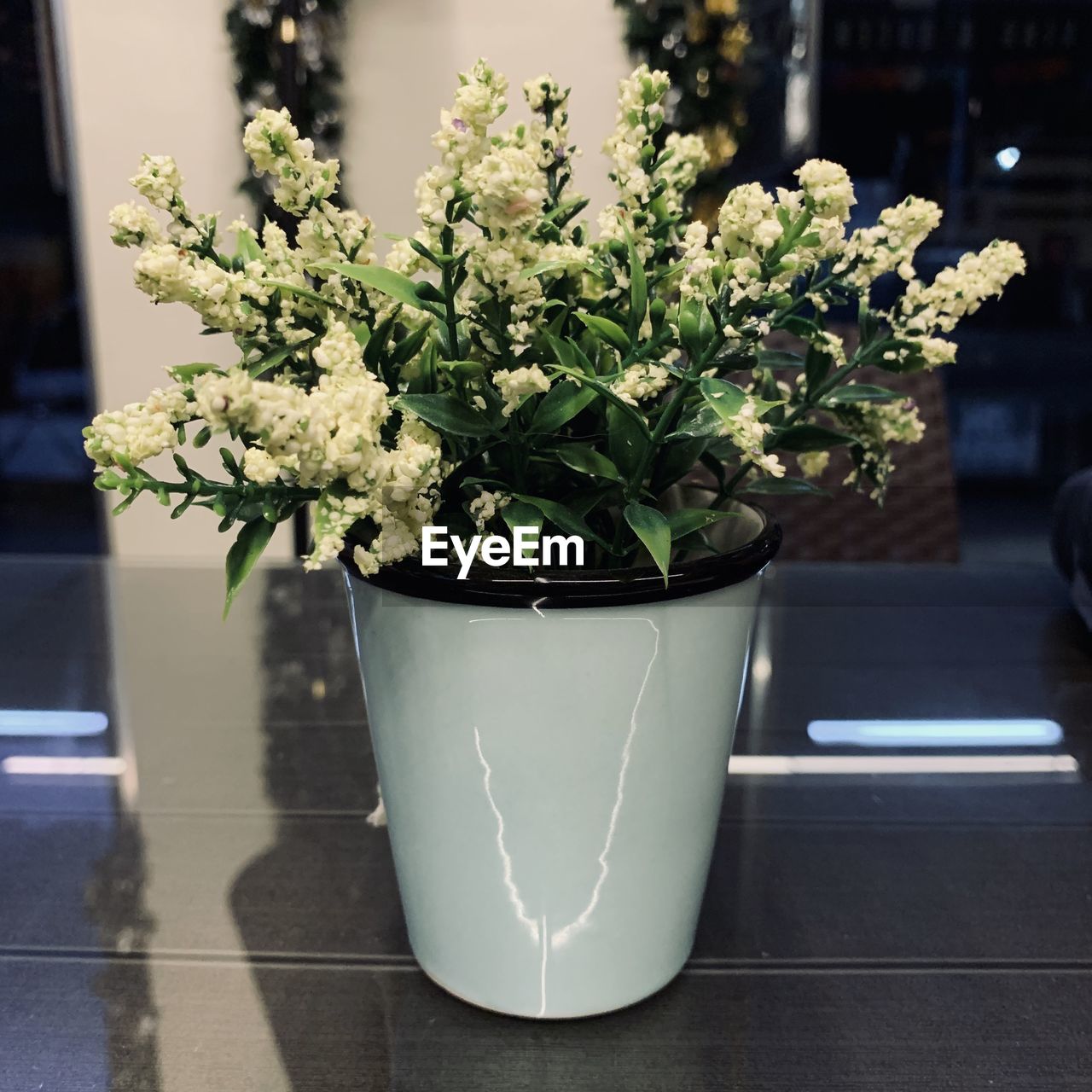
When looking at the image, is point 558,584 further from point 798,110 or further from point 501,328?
point 798,110

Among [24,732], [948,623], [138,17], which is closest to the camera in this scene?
[24,732]

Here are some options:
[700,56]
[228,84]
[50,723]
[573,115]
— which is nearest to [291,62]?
[228,84]

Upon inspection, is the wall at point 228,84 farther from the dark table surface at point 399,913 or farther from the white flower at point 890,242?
the white flower at point 890,242

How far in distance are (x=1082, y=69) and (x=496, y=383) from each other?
3309mm

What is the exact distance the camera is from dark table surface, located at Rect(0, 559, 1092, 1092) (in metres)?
0.48

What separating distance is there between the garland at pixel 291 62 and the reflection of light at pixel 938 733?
2.33m

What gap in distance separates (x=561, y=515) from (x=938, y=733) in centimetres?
48

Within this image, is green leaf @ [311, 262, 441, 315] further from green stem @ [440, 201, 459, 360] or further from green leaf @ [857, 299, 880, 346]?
green leaf @ [857, 299, 880, 346]

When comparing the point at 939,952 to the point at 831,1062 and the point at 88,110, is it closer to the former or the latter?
the point at 831,1062

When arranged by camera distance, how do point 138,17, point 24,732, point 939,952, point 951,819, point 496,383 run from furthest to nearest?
point 138,17 → point 24,732 → point 951,819 → point 939,952 → point 496,383

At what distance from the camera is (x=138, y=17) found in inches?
113

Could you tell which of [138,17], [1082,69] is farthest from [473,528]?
[1082,69]

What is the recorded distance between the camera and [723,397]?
0.41 m

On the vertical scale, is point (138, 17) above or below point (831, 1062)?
above
